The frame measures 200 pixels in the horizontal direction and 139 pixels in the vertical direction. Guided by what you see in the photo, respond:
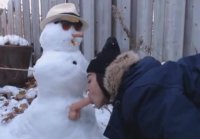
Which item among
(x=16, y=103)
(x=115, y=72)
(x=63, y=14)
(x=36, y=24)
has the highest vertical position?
(x=63, y=14)

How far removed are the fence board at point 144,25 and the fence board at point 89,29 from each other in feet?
1.75

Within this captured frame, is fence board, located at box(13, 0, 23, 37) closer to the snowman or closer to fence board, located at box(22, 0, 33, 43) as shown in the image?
fence board, located at box(22, 0, 33, 43)

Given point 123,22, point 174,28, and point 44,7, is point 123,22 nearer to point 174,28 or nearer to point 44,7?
point 174,28

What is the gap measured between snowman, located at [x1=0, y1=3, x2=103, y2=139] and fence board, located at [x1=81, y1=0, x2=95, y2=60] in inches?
55.5

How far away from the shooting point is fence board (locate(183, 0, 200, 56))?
2.99 metres

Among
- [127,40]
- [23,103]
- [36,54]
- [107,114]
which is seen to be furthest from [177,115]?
[36,54]

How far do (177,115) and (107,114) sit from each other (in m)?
1.61

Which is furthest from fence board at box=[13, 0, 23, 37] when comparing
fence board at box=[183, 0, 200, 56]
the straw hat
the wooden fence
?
the straw hat

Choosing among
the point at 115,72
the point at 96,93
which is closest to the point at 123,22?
the point at 96,93

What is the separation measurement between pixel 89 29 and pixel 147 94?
2.19 meters

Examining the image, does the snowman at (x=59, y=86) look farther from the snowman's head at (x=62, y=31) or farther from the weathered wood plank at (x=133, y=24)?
the weathered wood plank at (x=133, y=24)

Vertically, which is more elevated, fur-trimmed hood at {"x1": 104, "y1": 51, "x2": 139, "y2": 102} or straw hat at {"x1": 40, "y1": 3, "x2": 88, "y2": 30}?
straw hat at {"x1": 40, "y1": 3, "x2": 88, "y2": 30}

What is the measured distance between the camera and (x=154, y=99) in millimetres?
1565

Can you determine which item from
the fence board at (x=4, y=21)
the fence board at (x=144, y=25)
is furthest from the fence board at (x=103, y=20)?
the fence board at (x=4, y=21)
